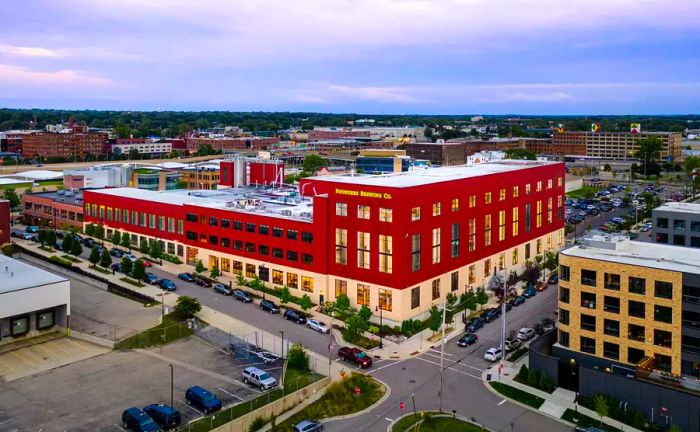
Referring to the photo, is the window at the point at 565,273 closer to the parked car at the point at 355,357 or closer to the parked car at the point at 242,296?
the parked car at the point at 355,357

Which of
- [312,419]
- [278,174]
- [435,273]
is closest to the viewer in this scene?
[312,419]

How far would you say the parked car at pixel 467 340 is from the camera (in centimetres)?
5812

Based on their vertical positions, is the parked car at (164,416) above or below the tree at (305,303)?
below

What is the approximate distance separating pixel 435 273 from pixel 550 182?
34628 mm

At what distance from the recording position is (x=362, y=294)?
218 feet

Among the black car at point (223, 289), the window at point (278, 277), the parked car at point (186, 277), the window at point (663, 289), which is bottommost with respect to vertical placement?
the black car at point (223, 289)

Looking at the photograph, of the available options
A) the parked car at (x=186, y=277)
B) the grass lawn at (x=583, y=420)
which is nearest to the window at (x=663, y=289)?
the grass lawn at (x=583, y=420)

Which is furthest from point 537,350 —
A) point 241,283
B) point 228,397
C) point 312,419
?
point 241,283

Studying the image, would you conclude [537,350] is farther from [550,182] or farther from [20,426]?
[550,182]

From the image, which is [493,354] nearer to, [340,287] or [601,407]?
[601,407]

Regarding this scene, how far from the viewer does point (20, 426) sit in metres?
40.6

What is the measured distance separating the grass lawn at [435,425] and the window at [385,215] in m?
24.2

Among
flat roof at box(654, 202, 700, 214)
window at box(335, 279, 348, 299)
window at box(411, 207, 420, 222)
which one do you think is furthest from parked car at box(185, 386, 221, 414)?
flat roof at box(654, 202, 700, 214)

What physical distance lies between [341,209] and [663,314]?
32.3 m
